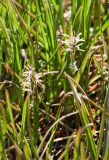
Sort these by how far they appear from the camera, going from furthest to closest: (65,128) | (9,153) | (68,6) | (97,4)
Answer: (68,6)
(97,4)
(65,128)
(9,153)

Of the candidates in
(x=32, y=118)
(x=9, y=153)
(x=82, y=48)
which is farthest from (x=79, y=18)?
(x=9, y=153)

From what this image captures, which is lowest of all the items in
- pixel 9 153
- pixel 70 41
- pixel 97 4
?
pixel 9 153

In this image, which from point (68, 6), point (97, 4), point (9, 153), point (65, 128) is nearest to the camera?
point (9, 153)

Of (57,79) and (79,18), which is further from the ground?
(79,18)

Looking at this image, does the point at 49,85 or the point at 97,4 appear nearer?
the point at 49,85

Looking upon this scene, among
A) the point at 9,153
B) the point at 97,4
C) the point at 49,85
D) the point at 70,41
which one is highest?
the point at 97,4

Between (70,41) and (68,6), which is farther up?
(68,6)

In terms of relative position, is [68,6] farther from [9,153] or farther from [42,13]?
[9,153]

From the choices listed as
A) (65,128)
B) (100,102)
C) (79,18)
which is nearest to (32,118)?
(65,128)

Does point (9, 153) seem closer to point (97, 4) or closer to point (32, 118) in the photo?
point (32, 118)
